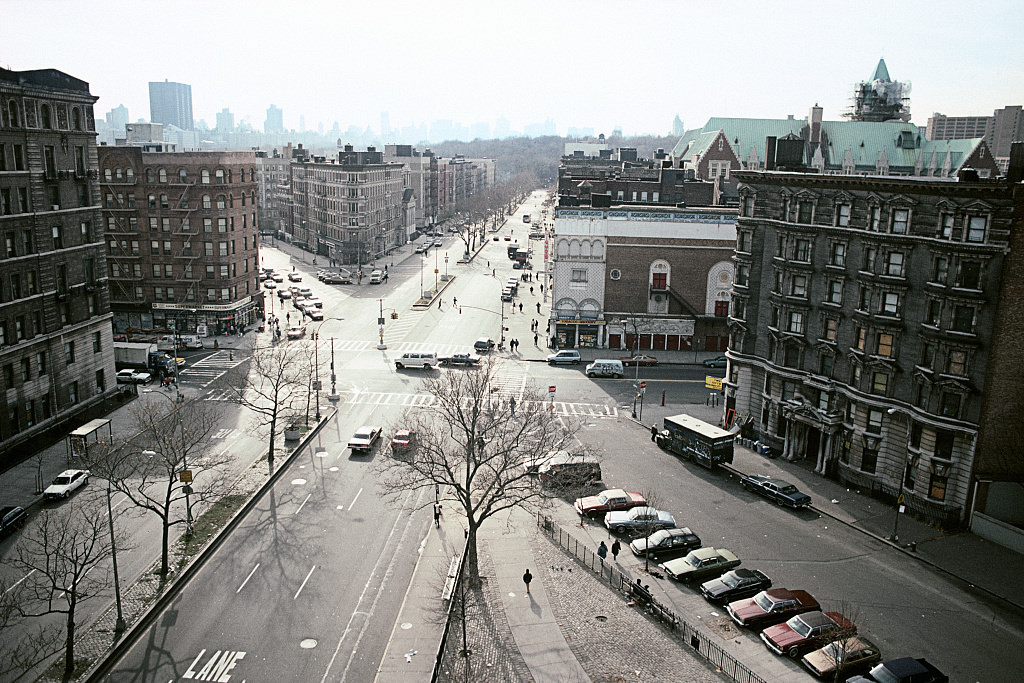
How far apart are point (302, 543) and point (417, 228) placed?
512 feet

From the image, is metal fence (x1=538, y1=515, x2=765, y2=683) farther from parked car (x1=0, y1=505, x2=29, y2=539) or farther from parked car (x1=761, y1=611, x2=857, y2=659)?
parked car (x1=0, y1=505, x2=29, y2=539)

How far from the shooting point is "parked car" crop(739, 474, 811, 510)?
45.3m

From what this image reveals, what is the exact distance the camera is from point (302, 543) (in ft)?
131

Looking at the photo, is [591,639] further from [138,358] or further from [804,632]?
[138,358]

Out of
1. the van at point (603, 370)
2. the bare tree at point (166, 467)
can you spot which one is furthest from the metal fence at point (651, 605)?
the van at point (603, 370)

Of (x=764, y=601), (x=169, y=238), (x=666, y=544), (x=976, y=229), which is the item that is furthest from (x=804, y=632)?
(x=169, y=238)

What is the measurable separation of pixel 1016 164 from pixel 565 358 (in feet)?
144

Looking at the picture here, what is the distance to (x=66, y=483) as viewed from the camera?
4494 cm

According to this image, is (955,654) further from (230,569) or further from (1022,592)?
(230,569)

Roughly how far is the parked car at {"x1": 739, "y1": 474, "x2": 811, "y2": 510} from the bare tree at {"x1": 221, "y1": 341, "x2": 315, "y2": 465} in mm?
30421

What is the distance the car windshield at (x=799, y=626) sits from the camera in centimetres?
3192

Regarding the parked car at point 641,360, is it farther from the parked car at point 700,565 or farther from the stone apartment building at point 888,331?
the parked car at point 700,565

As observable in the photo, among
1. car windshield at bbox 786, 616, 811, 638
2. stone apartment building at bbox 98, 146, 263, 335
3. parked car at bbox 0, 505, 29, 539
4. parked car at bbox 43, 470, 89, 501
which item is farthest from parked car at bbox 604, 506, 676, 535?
stone apartment building at bbox 98, 146, 263, 335

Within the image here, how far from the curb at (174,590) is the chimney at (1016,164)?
44.8 m
